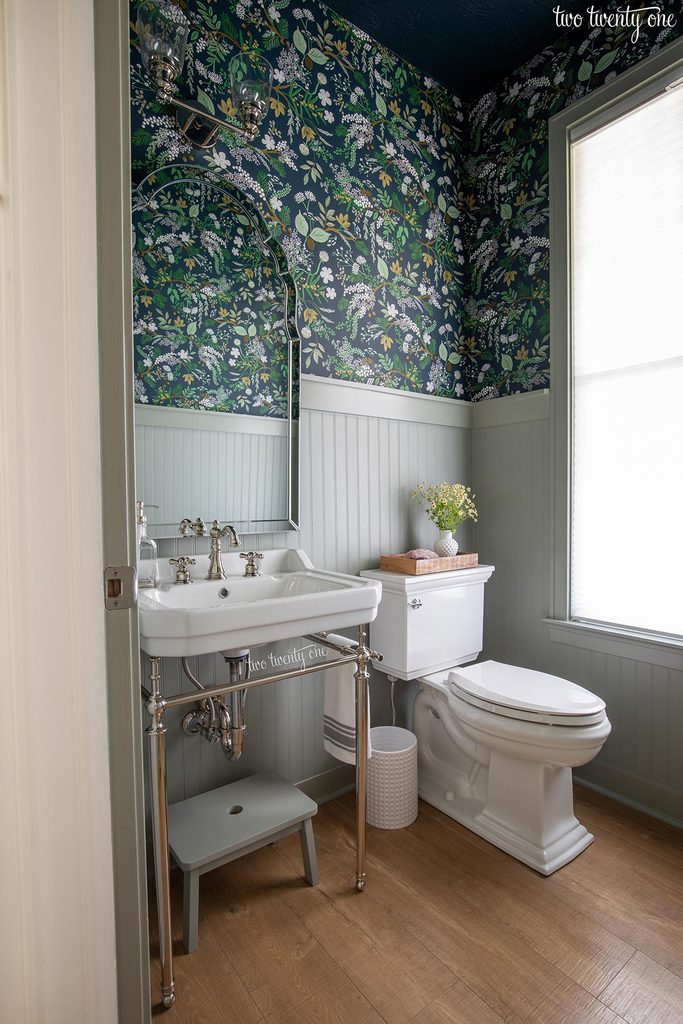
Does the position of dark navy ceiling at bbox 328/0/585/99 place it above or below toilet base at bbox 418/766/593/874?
above

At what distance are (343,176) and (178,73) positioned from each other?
71 centimetres

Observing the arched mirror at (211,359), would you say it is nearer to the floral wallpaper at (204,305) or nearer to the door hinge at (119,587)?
the floral wallpaper at (204,305)

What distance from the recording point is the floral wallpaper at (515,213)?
206cm

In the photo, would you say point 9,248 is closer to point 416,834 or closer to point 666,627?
point 416,834

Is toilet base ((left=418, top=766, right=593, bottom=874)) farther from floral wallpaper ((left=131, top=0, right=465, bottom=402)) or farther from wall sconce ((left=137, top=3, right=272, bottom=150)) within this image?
wall sconce ((left=137, top=3, right=272, bottom=150))

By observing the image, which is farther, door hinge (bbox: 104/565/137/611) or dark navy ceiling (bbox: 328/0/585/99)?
dark navy ceiling (bbox: 328/0/585/99)

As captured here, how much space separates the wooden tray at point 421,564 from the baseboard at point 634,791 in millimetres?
902

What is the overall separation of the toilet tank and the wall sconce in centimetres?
149

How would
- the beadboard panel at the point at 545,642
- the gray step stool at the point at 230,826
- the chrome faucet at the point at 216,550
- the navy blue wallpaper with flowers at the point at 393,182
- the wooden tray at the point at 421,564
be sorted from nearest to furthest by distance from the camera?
1. the gray step stool at the point at 230,826
2. the chrome faucet at the point at 216,550
3. the navy blue wallpaper with flowers at the point at 393,182
4. the beadboard panel at the point at 545,642
5. the wooden tray at the point at 421,564

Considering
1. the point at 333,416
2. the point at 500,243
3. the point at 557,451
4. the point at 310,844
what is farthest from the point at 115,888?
the point at 500,243

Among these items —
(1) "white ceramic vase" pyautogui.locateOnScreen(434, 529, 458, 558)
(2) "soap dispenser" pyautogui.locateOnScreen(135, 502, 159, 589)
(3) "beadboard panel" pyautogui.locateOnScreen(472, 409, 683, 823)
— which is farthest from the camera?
(1) "white ceramic vase" pyautogui.locateOnScreen(434, 529, 458, 558)

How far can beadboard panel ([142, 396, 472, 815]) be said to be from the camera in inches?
65.7

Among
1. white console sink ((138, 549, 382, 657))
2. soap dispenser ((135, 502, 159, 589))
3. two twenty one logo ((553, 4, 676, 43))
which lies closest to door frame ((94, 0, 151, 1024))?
white console sink ((138, 549, 382, 657))

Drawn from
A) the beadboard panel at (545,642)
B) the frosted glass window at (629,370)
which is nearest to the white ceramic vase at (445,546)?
the beadboard panel at (545,642)
